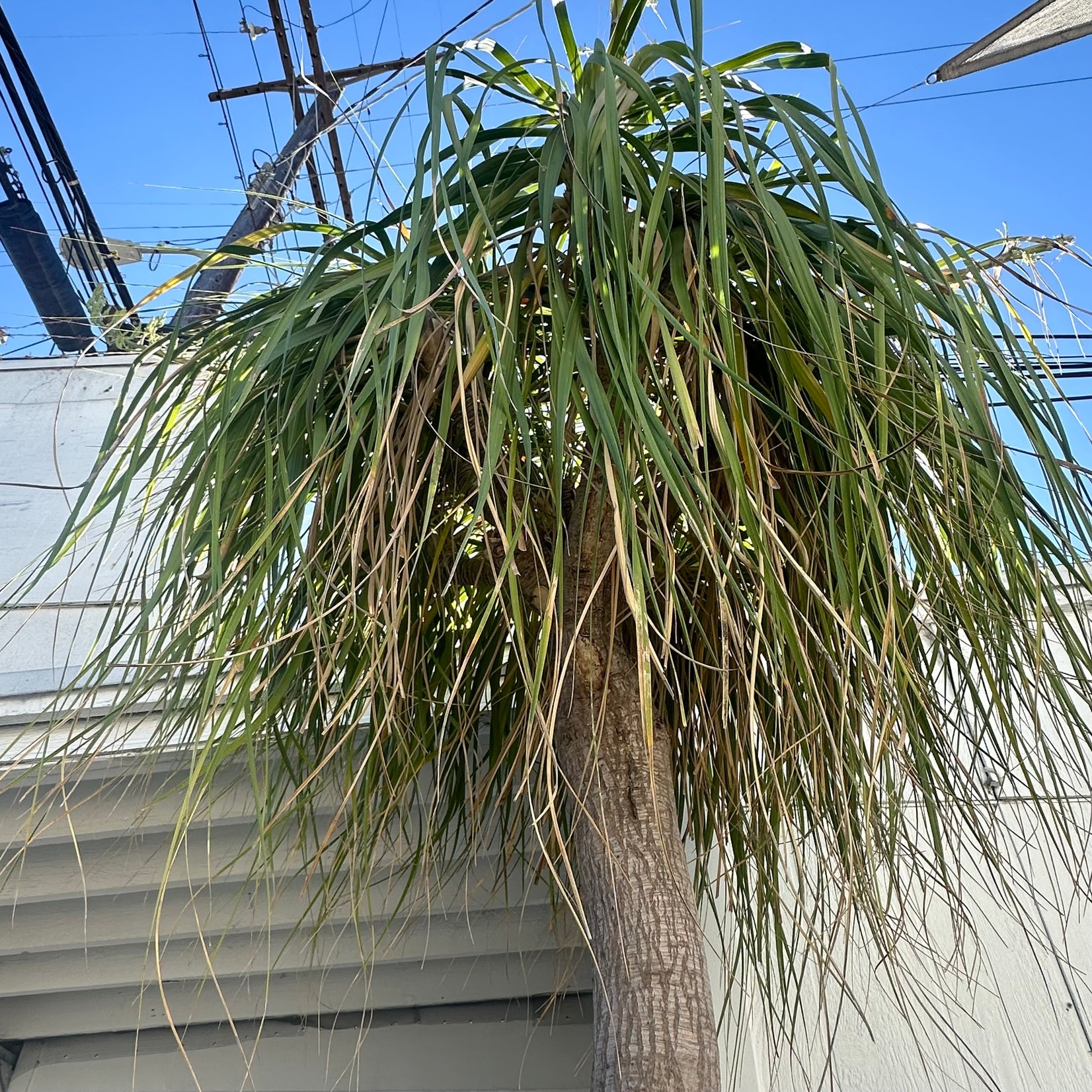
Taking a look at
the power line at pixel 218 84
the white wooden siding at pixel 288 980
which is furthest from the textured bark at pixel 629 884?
the power line at pixel 218 84

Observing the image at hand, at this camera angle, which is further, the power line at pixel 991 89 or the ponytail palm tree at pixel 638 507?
the power line at pixel 991 89

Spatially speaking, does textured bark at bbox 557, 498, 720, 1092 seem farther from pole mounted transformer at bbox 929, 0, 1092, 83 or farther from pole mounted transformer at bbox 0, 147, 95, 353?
pole mounted transformer at bbox 0, 147, 95, 353

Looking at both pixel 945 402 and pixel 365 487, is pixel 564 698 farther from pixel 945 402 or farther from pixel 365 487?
pixel 945 402

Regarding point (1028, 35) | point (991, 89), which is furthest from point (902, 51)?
point (1028, 35)

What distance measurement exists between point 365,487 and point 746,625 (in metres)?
0.40

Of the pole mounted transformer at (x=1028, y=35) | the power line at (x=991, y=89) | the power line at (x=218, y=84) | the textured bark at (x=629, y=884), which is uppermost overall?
the power line at (x=218, y=84)

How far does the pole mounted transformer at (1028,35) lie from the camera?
5.34 feet

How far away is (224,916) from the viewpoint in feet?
4.89

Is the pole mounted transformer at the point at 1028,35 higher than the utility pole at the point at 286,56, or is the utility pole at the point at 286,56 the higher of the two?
the utility pole at the point at 286,56

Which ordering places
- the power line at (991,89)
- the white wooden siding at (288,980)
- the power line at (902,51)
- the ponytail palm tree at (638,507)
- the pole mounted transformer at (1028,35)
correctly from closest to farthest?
the ponytail palm tree at (638,507) → the white wooden siding at (288,980) → the pole mounted transformer at (1028,35) → the power line at (991,89) → the power line at (902,51)

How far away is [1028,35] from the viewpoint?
1.70 m

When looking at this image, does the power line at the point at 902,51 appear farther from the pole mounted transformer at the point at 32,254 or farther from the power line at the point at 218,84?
the pole mounted transformer at the point at 32,254

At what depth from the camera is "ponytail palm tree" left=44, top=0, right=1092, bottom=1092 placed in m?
0.78

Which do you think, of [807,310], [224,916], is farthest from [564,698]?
[224,916]
